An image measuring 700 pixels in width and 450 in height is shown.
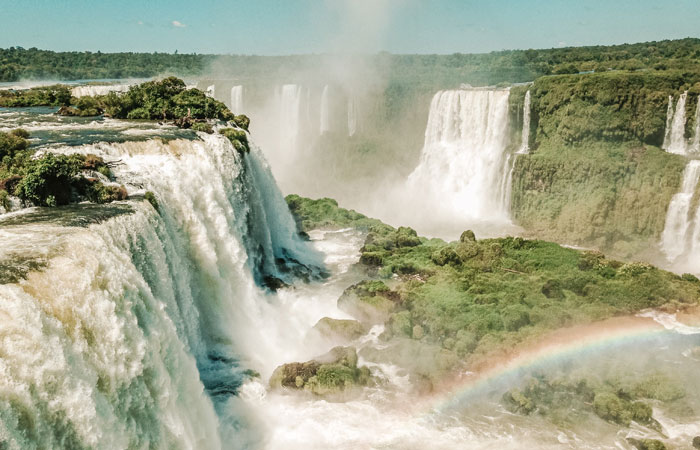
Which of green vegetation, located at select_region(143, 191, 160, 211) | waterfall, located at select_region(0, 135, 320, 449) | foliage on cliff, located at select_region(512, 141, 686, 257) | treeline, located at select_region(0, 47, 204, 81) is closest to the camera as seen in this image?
waterfall, located at select_region(0, 135, 320, 449)

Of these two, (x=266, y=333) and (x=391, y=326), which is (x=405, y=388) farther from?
(x=266, y=333)

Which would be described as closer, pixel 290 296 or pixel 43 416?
pixel 43 416

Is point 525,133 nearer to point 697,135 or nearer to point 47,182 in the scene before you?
point 697,135

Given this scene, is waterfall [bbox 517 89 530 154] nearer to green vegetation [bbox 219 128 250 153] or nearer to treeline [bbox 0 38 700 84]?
treeline [bbox 0 38 700 84]

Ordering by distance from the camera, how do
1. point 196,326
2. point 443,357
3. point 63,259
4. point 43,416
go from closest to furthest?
point 43,416 < point 63,259 < point 196,326 < point 443,357

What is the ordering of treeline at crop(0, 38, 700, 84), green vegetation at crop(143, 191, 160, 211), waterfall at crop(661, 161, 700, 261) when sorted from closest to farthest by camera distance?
green vegetation at crop(143, 191, 160, 211), waterfall at crop(661, 161, 700, 261), treeline at crop(0, 38, 700, 84)

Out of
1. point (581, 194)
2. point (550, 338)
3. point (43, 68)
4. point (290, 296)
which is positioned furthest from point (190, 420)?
point (43, 68)

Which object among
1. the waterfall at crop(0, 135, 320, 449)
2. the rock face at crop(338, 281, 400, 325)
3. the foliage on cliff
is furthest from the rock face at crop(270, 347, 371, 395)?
the foliage on cliff
